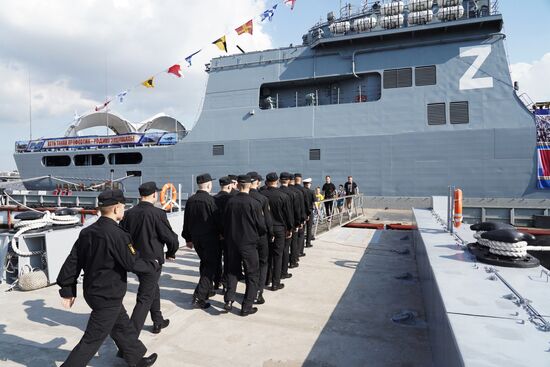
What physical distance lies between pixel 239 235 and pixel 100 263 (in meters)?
1.79

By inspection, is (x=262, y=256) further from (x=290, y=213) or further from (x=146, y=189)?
(x=146, y=189)

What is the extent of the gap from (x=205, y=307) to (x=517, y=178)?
13.3 m

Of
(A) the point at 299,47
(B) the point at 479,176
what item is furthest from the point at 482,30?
(A) the point at 299,47

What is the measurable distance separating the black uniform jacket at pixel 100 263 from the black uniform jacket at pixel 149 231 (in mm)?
844

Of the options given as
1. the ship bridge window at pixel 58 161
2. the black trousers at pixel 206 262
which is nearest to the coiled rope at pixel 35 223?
the black trousers at pixel 206 262

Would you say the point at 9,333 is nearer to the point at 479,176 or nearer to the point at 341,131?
the point at 341,131

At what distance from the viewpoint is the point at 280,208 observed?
16.2 feet

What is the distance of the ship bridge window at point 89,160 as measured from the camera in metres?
21.0

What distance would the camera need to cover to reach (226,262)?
4594mm

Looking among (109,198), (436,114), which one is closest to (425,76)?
(436,114)

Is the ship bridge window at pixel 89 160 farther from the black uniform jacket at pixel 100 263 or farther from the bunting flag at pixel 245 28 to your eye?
the black uniform jacket at pixel 100 263

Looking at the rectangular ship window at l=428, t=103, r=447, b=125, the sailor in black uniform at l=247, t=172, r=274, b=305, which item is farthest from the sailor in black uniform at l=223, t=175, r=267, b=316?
the rectangular ship window at l=428, t=103, r=447, b=125

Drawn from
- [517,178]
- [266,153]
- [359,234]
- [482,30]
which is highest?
[482,30]

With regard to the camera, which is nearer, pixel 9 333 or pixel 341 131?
pixel 9 333
